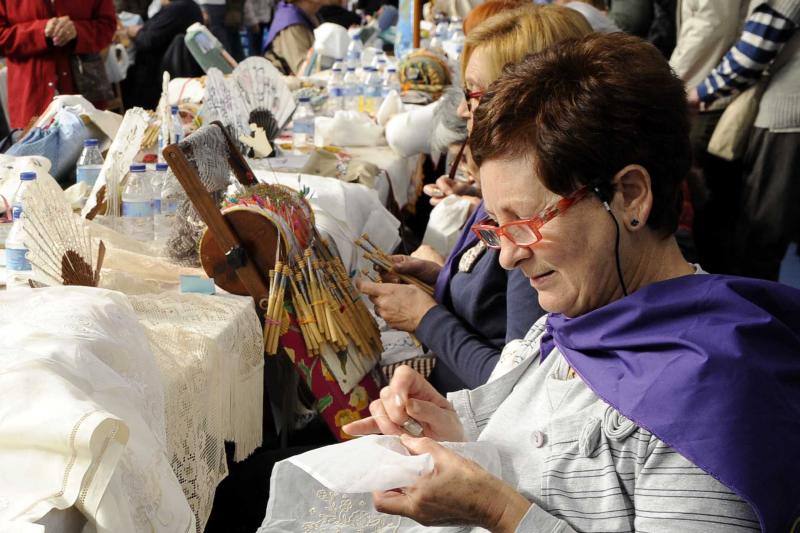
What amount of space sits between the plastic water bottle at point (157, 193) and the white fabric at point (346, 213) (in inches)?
12.2

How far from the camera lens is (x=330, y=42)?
5.80 m

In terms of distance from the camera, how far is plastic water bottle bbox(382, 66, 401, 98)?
4.94m

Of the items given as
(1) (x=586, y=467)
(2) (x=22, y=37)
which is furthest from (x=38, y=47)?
(1) (x=586, y=467)

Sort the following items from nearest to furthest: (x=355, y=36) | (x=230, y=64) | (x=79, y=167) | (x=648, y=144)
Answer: (x=648, y=144) → (x=79, y=167) → (x=230, y=64) → (x=355, y=36)

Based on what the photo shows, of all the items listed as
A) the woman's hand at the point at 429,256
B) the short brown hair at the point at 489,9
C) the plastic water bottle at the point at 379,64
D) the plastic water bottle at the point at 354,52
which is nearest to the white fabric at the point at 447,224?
the woman's hand at the point at 429,256

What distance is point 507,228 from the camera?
4.32ft

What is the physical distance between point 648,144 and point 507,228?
0.25 meters

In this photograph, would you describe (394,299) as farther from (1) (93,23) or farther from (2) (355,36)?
(2) (355,36)

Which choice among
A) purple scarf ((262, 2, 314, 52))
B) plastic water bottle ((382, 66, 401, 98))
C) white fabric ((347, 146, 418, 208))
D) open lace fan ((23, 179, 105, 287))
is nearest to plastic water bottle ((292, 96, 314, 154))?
white fabric ((347, 146, 418, 208))

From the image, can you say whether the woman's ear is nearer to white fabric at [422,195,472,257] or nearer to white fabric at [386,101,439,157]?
white fabric at [422,195,472,257]

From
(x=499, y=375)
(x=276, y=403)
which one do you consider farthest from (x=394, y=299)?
(x=499, y=375)

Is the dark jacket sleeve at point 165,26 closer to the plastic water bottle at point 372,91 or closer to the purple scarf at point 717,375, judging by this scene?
the plastic water bottle at point 372,91

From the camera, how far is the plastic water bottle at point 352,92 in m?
4.71

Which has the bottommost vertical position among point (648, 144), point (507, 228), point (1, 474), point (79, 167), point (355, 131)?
point (355, 131)
